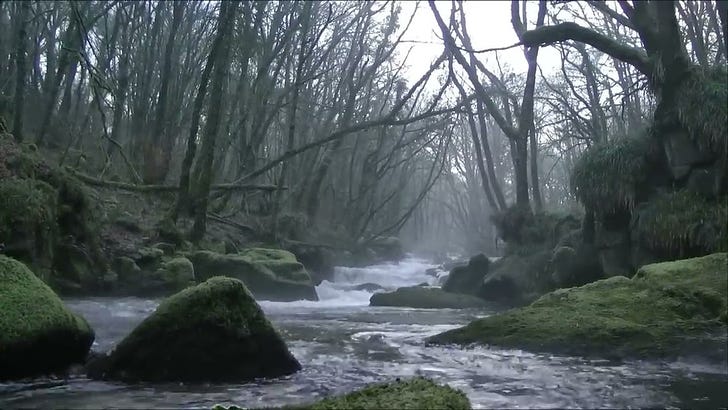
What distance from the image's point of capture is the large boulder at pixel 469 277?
15.3m

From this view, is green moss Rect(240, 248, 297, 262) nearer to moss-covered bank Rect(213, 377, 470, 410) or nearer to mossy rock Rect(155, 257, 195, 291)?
mossy rock Rect(155, 257, 195, 291)

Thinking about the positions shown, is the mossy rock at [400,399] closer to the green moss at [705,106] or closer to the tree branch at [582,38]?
the green moss at [705,106]

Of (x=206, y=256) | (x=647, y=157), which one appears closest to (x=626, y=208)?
(x=647, y=157)

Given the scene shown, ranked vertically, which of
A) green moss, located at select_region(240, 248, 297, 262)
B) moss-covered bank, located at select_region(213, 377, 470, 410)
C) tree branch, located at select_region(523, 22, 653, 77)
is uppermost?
tree branch, located at select_region(523, 22, 653, 77)

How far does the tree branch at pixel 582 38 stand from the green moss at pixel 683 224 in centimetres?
273

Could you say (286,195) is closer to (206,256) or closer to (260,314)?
(206,256)

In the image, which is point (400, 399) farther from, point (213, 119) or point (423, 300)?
point (213, 119)

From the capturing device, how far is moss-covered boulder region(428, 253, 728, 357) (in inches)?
224

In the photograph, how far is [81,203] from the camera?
10.4m

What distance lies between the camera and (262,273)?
41.5ft

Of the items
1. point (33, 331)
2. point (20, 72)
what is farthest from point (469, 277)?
point (33, 331)

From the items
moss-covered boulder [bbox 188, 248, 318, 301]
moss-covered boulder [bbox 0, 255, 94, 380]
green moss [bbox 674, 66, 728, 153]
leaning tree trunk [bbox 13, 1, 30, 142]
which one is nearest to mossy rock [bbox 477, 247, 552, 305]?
moss-covered boulder [bbox 188, 248, 318, 301]

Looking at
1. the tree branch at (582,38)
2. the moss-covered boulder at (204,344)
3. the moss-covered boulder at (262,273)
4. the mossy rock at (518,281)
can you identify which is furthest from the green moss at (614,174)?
the moss-covered boulder at (204,344)

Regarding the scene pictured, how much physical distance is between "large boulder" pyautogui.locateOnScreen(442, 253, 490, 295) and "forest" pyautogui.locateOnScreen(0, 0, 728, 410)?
54 millimetres
